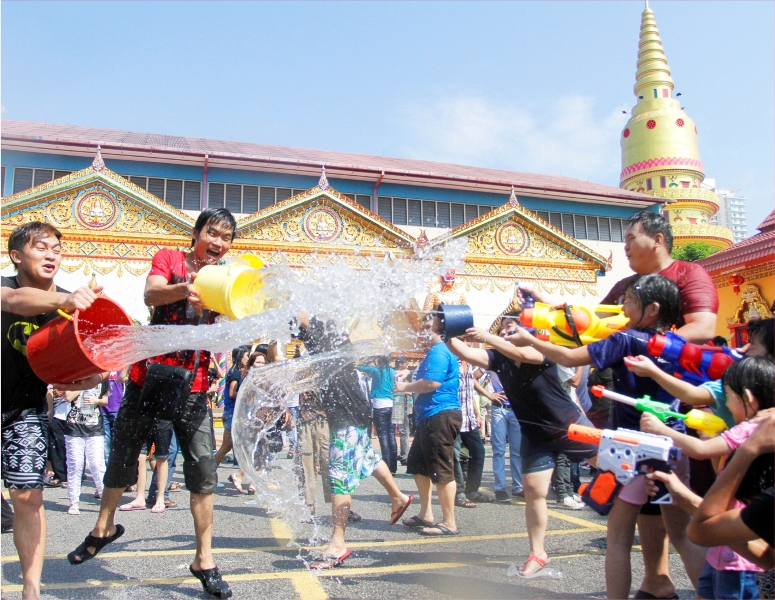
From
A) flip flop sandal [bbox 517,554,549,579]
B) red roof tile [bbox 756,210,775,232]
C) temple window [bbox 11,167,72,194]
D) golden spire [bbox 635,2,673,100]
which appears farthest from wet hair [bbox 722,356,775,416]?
golden spire [bbox 635,2,673,100]

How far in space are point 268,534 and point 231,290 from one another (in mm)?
2632

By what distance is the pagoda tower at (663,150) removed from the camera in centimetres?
3381

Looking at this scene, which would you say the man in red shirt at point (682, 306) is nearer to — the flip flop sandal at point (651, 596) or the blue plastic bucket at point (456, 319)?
the flip flop sandal at point (651, 596)

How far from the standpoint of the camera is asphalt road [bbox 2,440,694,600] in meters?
3.45

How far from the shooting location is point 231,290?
10.5 ft

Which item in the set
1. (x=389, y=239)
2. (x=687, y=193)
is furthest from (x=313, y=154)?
(x=687, y=193)

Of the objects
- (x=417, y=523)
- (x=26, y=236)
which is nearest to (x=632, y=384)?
(x=417, y=523)

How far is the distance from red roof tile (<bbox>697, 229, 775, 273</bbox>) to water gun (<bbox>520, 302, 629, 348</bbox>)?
13.8 metres

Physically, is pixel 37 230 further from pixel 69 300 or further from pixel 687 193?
pixel 687 193

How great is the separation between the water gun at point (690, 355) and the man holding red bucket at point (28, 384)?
2.63m

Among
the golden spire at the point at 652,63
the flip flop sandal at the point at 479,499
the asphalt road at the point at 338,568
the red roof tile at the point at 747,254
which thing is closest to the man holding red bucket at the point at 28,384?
the asphalt road at the point at 338,568

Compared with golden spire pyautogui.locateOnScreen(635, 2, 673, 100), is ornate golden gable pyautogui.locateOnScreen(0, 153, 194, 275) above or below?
below

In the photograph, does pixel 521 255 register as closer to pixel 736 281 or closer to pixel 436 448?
pixel 736 281

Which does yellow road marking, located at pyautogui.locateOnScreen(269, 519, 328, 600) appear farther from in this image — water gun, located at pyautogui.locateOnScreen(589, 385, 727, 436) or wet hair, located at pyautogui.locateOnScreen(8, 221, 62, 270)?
wet hair, located at pyautogui.locateOnScreen(8, 221, 62, 270)
